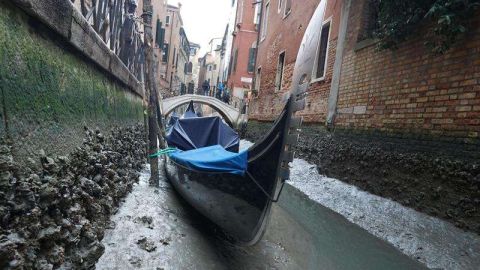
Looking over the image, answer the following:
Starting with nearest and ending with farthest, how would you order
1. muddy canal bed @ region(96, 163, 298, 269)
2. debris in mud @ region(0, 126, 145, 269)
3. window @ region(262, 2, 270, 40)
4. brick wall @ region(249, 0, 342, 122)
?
debris in mud @ region(0, 126, 145, 269)
muddy canal bed @ region(96, 163, 298, 269)
brick wall @ region(249, 0, 342, 122)
window @ region(262, 2, 270, 40)

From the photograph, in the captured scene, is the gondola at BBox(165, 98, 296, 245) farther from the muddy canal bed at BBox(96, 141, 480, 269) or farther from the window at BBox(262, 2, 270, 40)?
the window at BBox(262, 2, 270, 40)

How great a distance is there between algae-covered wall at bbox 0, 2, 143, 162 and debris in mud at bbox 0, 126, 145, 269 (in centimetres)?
9

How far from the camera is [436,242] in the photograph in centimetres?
325

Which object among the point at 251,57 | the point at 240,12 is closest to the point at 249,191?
the point at 251,57

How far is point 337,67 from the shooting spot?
21.5ft

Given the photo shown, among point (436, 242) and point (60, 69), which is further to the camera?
point (436, 242)

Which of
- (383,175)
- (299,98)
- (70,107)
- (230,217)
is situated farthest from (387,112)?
(70,107)

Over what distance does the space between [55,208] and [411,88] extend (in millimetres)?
4040

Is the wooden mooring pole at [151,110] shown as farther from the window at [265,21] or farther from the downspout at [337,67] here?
the window at [265,21]

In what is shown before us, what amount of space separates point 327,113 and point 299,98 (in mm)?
3898

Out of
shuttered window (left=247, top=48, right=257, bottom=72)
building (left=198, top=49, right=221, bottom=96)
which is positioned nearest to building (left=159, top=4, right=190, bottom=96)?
shuttered window (left=247, top=48, right=257, bottom=72)

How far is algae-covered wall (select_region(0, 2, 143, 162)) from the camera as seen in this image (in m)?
1.43

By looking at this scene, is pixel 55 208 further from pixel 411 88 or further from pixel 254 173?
pixel 411 88

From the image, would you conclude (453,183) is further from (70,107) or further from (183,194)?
(70,107)
